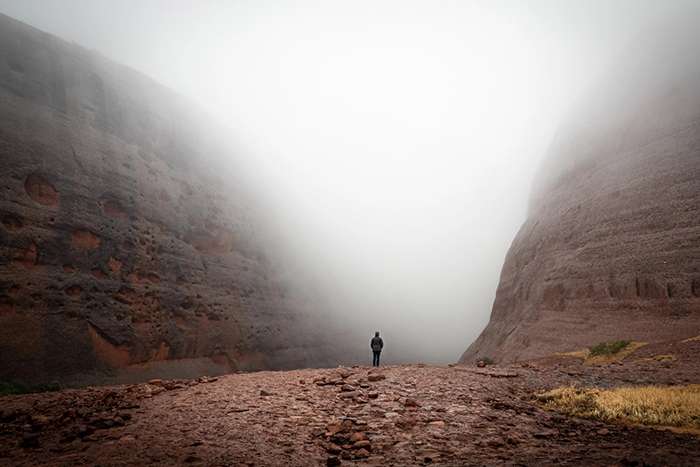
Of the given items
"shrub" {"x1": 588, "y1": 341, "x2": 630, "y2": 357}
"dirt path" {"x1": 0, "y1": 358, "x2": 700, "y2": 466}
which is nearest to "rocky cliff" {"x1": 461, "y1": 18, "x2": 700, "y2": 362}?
"shrub" {"x1": 588, "y1": 341, "x2": 630, "y2": 357}

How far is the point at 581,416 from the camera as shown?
6.42m

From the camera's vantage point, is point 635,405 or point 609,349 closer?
point 635,405

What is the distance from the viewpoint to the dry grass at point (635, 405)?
5867mm

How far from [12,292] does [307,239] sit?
30225 mm

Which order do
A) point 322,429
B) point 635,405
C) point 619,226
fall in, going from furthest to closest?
point 619,226 < point 635,405 < point 322,429

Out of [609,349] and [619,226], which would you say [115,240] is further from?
[619,226]

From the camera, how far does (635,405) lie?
253 inches

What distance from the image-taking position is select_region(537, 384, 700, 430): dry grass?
587cm

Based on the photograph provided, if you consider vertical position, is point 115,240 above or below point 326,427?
above

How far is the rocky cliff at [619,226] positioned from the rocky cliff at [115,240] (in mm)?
20539

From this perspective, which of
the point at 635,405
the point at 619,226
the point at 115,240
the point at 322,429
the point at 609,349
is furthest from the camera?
the point at 619,226

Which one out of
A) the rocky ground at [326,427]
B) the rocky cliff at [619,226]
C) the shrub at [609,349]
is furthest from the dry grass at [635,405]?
the rocky cliff at [619,226]

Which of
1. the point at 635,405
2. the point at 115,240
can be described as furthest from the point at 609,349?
the point at 115,240

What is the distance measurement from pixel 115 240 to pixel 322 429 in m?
21.6
